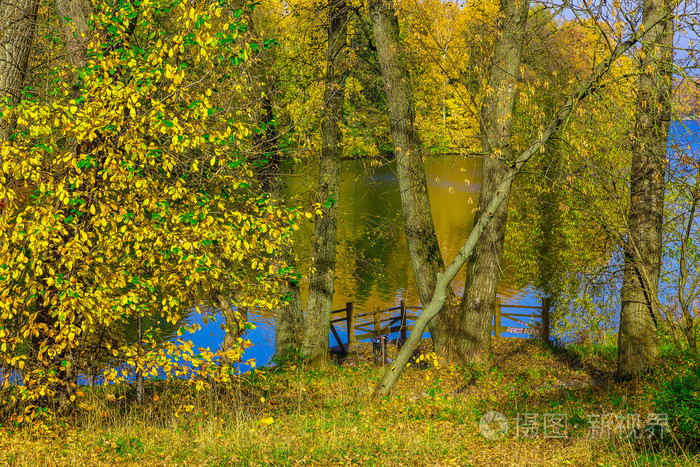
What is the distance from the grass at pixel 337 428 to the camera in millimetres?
5918

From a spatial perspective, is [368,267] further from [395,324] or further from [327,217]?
[327,217]

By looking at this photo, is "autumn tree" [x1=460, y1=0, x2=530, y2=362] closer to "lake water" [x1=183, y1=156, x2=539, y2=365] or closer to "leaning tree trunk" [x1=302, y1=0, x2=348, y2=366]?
"lake water" [x1=183, y1=156, x2=539, y2=365]

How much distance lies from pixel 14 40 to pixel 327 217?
21.9 ft

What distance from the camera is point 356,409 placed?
8.13 meters

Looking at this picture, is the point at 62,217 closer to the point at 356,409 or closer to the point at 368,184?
the point at 356,409

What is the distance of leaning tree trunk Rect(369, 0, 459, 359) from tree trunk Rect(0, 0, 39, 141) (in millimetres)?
5762

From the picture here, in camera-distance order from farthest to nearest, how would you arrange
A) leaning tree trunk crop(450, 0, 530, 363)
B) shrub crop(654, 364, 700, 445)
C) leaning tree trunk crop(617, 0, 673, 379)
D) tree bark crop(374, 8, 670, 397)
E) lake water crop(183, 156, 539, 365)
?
lake water crop(183, 156, 539, 365)
leaning tree trunk crop(450, 0, 530, 363)
leaning tree trunk crop(617, 0, 673, 379)
tree bark crop(374, 8, 670, 397)
shrub crop(654, 364, 700, 445)

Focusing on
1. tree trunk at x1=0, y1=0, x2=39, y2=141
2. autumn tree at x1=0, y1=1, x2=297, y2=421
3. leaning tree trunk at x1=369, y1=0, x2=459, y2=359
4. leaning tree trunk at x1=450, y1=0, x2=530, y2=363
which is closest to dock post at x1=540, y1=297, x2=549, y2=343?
leaning tree trunk at x1=450, y1=0, x2=530, y2=363

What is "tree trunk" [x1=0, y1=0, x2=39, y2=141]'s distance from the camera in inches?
293

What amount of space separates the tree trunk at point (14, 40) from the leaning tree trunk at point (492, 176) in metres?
6.99

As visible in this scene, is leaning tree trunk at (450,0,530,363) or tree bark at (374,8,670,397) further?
leaning tree trunk at (450,0,530,363)

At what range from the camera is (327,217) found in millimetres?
12625

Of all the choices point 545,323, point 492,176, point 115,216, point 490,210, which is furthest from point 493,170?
point 115,216

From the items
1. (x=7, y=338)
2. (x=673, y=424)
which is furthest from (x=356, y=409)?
(x=7, y=338)
